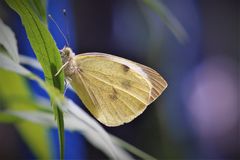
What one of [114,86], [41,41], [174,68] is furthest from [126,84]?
[174,68]

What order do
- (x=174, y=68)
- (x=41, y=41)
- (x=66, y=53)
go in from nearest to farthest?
(x=41, y=41)
(x=66, y=53)
(x=174, y=68)

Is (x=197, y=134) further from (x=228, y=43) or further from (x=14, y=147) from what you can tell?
(x=14, y=147)

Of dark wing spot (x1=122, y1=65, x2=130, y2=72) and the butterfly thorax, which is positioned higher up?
the butterfly thorax

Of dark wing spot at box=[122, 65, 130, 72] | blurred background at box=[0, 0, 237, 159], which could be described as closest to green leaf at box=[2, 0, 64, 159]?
blurred background at box=[0, 0, 237, 159]

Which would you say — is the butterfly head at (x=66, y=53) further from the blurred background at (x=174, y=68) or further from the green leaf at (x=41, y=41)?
the green leaf at (x=41, y=41)

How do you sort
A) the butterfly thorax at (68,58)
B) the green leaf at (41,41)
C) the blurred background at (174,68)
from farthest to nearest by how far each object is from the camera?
the blurred background at (174,68)
the butterfly thorax at (68,58)
the green leaf at (41,41)

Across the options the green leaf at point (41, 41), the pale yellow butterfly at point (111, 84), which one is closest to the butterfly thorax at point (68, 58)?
the pale yellow butterfly at point (111, 84)

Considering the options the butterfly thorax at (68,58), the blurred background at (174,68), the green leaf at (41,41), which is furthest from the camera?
the blurred background at (174,68)

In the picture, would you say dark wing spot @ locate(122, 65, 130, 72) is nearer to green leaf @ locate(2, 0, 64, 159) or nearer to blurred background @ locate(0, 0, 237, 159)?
blurred background @ locate(0, 0, 237, 159)

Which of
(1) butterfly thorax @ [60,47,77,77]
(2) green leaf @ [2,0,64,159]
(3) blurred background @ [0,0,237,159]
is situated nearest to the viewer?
(2) green leaf @ [2,0,64,159]

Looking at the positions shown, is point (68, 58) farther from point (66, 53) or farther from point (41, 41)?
point (41, 41)
